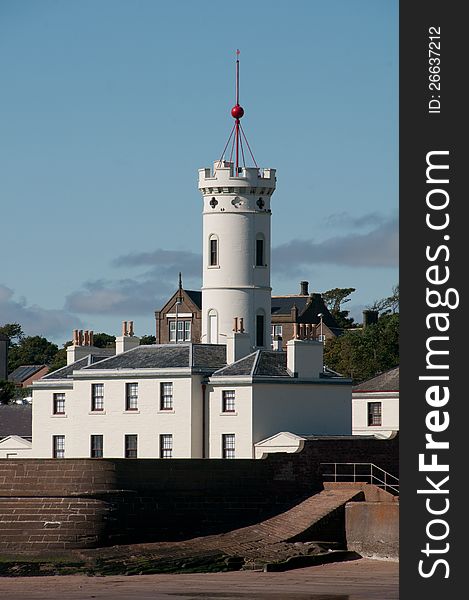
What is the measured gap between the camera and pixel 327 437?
189 ft

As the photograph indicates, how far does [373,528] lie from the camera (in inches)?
2025

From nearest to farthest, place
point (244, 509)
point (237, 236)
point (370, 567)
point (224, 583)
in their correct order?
point (224, 583), point (370, 567), point (244, 509), point (237, 236)

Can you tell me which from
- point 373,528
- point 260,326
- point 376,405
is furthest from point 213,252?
point 373,528

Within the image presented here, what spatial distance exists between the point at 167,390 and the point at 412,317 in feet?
115

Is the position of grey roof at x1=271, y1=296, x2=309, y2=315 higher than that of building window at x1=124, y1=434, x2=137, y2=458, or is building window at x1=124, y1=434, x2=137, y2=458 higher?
grey roof at x1=271, y1=296, x2=309, y2=315

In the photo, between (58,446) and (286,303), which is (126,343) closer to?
(58,446)

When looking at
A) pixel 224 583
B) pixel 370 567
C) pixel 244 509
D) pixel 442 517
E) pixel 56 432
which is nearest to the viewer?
pixel 442 517

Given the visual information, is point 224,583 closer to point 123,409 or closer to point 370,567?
point 370,567

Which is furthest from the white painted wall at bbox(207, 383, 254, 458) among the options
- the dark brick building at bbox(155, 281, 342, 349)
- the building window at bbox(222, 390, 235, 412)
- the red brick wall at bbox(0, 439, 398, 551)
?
the dark brick building at bbox(155, 281, 342, 349)

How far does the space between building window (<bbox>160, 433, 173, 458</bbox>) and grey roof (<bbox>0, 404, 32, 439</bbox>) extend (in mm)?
10620

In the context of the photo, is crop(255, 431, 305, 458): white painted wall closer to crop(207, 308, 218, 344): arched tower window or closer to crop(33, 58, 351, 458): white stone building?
crop(33, 58, 351, 458): white stone building

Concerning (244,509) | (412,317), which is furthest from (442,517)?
(244,509)

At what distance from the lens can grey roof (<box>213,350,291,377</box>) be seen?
196 ft

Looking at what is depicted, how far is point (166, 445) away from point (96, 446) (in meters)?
3.05
